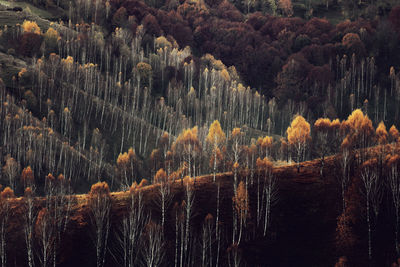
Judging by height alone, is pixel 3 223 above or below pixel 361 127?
below

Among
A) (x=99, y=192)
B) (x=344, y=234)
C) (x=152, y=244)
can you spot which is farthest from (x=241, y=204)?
(x=99, y=192)

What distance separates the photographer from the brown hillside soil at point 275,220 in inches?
2090

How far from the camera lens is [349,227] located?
55344mm

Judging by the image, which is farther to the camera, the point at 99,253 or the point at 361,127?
the point at 361,127

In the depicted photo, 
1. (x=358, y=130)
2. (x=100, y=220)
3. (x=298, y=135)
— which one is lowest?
(x=100, y=220)

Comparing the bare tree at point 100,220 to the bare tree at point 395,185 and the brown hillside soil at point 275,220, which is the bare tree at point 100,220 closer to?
the brown hillside soil at point 275,220

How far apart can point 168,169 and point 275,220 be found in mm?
35597

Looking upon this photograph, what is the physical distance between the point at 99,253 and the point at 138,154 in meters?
87.1

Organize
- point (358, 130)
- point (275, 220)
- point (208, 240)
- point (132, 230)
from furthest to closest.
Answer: point (358, 130) → point (275, 220) → point (208, 240) → point (132, 230)

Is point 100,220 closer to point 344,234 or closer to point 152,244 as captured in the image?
point 152,244

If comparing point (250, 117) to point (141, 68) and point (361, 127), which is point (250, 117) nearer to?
point (141, 68)

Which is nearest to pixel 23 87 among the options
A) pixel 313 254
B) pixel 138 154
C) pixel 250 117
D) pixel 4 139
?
pixel 4 139

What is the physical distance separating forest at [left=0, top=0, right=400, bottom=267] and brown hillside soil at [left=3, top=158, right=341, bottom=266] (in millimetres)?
183

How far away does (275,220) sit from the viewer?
2308 inches
